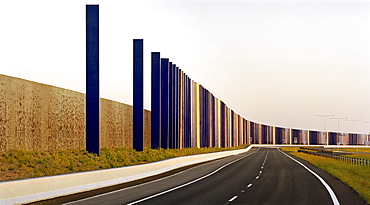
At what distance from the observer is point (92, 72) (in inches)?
1542

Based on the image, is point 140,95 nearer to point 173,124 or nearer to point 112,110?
point 112,110

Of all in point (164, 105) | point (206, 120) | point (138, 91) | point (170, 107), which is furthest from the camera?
point (206, 120)

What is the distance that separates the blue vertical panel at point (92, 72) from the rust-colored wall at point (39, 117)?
8.20 feet

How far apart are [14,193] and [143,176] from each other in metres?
15.4

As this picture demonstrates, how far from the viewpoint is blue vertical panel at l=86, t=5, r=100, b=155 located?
39.0 metres

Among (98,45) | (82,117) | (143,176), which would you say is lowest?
(143,176)

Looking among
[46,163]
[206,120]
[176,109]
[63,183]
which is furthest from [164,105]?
[206,120]

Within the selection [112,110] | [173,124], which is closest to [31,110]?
[112,110]

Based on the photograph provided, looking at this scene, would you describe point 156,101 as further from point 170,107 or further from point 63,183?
point 63,183

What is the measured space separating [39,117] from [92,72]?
5.07 m

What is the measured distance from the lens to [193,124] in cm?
10500

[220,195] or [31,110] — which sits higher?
[31,110]

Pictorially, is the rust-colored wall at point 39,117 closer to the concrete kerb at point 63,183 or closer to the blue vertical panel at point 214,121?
the concrete kerb at point 63,183

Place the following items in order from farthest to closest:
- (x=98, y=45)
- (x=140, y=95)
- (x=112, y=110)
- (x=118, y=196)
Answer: (x=112, y=110) → (x=140, y=95) → (x=98, y=45) → (x=118, y=196)
